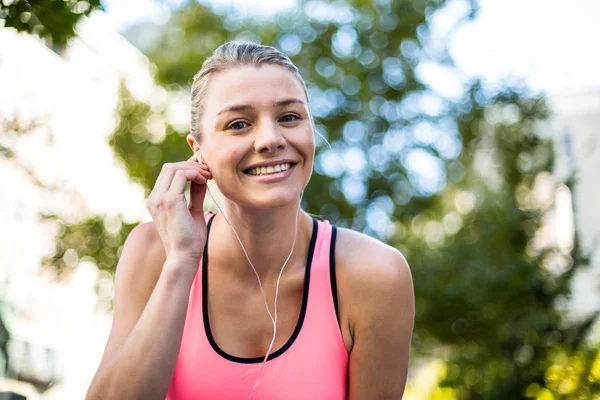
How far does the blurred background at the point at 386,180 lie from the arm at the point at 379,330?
23.8ft

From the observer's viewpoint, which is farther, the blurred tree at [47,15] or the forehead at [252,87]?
the blurred tree at [47,15]

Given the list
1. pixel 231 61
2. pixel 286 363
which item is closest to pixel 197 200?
pixel 231 61

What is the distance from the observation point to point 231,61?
2.59 metres

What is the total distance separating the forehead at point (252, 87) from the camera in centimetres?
249

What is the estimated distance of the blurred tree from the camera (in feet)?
8.55

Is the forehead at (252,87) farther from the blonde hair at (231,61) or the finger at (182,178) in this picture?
the finger at (182,178)

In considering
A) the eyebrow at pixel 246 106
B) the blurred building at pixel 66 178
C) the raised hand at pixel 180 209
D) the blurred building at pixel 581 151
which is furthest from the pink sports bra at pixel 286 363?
the blurred building at pixel 581 151

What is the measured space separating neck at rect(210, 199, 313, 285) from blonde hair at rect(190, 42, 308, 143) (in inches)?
15.3

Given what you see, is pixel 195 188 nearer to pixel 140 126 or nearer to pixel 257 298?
pixel 257 298

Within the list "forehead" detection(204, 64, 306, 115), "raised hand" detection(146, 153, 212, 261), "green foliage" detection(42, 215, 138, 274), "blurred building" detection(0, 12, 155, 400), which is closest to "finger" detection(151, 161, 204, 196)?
"raised hand" detection(146, 153, 212, 261)

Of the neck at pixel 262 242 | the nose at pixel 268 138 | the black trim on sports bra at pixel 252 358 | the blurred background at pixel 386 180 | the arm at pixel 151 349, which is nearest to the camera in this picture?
the arm at pixel 151 349

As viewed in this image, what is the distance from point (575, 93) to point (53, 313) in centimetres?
1643

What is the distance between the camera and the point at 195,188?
8.78 feet

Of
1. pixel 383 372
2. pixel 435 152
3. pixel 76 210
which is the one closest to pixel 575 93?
pixel 435 152
